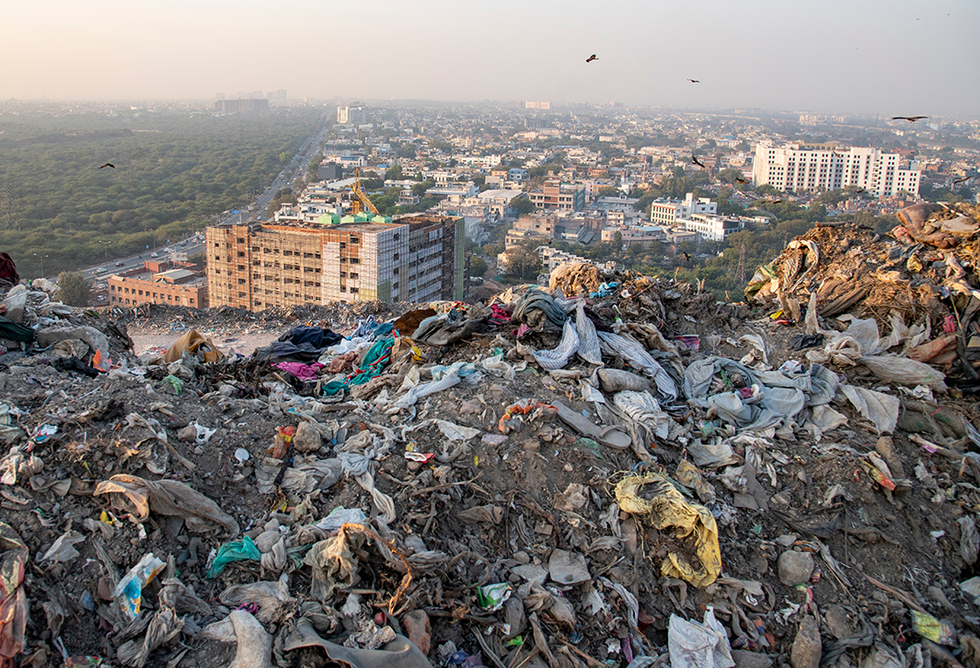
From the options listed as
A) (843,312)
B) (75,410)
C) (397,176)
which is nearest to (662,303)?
(843,312)

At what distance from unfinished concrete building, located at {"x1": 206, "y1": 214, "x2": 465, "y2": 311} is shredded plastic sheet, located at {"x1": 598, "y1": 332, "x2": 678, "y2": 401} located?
11.3 m

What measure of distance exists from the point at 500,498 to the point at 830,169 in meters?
55.3

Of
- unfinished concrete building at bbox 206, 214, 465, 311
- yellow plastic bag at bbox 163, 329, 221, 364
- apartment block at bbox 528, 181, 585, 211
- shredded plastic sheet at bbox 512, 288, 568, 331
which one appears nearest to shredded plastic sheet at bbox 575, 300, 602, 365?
shredded plastic sheet at bbox 512, 288, 568, 331

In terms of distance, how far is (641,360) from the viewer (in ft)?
16.8

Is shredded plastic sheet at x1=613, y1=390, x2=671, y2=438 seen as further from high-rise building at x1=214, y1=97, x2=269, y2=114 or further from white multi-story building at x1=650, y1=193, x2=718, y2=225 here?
high-rise building at x1=214, y1=97, x2=269, y2=114

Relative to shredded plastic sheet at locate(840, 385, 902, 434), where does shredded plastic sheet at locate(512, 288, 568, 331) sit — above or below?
above

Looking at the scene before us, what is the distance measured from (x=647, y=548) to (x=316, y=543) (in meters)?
1.73

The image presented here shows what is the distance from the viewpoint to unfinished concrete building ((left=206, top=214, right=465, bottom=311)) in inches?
632

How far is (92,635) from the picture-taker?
2732 millimetres

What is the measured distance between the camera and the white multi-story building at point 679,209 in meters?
→ 39.8

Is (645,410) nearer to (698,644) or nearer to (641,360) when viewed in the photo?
(641,360)

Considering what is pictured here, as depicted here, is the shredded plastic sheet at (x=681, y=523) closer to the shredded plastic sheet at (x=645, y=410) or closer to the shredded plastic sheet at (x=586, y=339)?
the shredded plastic sheet at (x=645, y=410)

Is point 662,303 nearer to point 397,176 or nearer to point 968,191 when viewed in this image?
point 968,191

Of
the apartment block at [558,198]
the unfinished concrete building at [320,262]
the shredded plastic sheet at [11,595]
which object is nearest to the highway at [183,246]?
the unfinished concrete building at [320,262]
